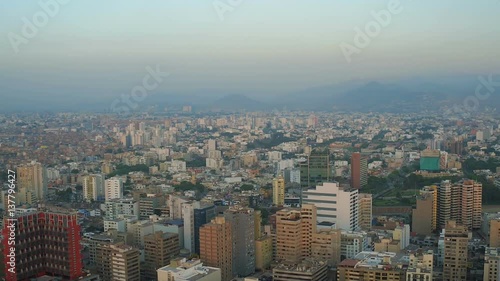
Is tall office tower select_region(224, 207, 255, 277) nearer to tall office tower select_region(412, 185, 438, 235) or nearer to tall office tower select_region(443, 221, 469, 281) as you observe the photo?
tall office tower select_region(443, 221, 469, 281)

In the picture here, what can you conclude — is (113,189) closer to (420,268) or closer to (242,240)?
(242,240)

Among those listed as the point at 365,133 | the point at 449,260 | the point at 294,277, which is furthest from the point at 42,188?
the point at 365,133

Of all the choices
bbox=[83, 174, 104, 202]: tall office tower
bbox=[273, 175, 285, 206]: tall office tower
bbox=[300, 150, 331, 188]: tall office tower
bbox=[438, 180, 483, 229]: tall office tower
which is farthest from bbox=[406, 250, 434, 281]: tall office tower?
bbox=[83, 174, 104, 202]: tall office tower

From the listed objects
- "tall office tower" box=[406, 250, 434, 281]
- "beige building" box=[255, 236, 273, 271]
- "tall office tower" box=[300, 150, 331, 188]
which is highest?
"tall office tower" box=[300, 150, 331, 188]

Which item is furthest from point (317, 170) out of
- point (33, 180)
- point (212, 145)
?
point (212, 145)

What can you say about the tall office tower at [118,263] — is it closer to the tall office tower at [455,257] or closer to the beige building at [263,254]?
the beige building at [263,254]

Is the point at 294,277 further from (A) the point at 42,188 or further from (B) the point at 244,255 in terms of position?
(A) the point at 42,188
